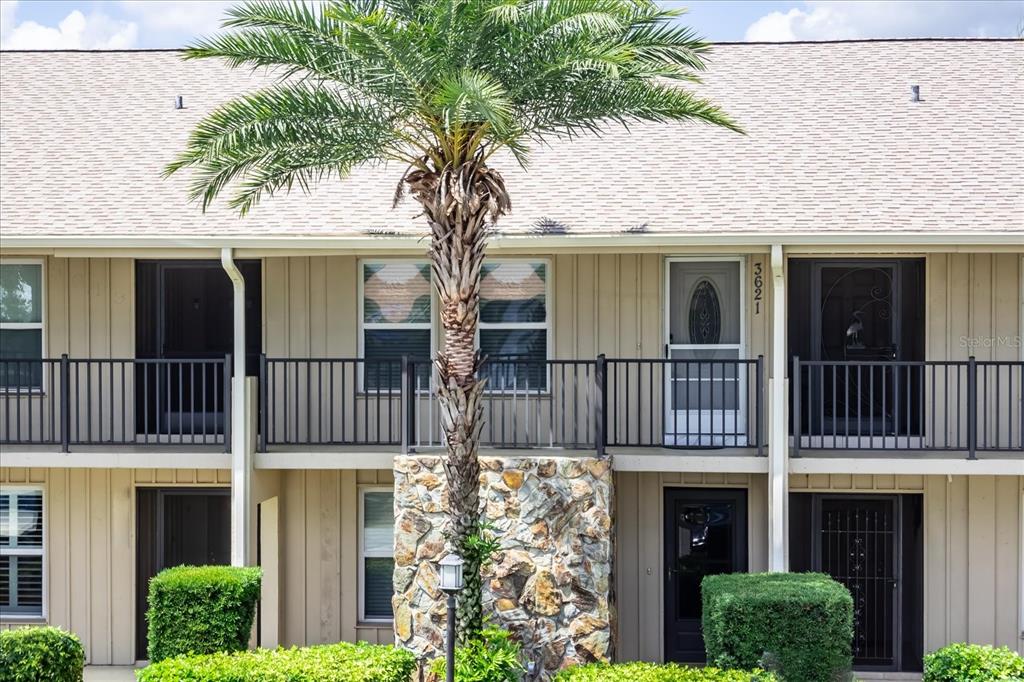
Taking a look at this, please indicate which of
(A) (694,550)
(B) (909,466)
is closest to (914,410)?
(B) (909,466)

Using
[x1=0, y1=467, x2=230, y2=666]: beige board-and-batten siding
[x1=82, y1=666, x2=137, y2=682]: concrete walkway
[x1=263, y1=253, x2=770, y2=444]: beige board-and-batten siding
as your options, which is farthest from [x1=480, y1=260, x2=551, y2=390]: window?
[x1=82, y1=666, x2=137, y2=682]: concrete walkway

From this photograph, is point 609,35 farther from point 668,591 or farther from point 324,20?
point 668,591

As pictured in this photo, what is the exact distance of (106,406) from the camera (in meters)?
14.3

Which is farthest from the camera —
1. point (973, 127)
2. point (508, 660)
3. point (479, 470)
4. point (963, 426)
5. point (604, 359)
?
point (973, 127)

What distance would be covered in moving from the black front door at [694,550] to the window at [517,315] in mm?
2235

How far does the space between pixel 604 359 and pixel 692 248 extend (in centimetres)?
165

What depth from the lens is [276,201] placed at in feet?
45.4

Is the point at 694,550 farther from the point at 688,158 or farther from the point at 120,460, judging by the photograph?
the point at 120,460

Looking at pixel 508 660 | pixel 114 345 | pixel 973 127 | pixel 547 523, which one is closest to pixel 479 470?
pixel 547 523

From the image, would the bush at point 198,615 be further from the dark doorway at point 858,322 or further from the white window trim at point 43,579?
the dark doorway at point 858,322

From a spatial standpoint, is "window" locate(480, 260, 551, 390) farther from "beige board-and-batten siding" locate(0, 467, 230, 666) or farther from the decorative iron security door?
the decorative iron security door

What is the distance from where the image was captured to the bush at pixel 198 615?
38.5 feet

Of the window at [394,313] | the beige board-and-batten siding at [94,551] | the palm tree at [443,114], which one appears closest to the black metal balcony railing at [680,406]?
the window at [394,313]

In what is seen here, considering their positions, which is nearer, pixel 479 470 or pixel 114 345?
pixel 479 470
